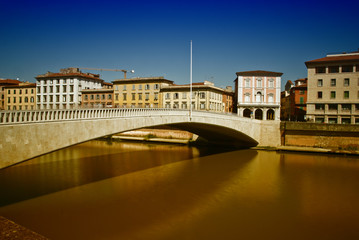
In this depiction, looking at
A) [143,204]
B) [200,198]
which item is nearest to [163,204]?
[143,204]

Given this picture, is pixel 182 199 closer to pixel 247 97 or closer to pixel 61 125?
pixel 61 125

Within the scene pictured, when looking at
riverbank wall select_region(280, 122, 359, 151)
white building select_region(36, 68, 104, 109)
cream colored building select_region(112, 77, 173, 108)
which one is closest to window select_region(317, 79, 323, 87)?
riverbank wall select_region(280, 122, 359, 151)

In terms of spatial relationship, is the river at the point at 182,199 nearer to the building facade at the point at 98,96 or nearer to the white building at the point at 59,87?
the white building at the point at 59,87

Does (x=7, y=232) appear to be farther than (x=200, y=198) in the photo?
No

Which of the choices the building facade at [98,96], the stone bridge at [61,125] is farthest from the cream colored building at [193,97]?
the stone bridge at [61,125]

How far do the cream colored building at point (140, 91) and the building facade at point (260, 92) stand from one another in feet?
39.3

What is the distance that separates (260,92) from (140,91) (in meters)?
18.4

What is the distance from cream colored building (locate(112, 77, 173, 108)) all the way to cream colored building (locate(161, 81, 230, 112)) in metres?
1.27

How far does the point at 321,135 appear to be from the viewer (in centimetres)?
2664

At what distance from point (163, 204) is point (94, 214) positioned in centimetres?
318

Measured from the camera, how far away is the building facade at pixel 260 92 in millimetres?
36844

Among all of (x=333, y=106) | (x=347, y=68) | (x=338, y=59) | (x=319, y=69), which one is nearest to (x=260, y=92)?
(x=319, y=69)

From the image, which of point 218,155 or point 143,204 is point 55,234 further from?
point 218,155

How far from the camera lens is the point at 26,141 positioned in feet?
33.4
